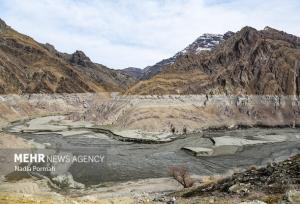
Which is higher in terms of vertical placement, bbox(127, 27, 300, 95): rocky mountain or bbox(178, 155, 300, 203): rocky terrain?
bbox(127, 27, 300, 95): rocky mountain

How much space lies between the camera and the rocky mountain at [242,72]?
125125 millimetres

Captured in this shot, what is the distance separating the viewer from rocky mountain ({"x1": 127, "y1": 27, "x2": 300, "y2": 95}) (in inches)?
4926

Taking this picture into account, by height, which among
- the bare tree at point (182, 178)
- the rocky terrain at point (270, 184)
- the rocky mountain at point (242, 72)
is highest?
the rocky mountain at point (242, 72)

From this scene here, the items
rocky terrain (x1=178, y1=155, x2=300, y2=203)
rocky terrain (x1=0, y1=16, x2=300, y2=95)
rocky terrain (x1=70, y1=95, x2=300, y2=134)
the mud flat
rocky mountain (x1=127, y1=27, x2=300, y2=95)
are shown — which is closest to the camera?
rocky terrain (x1=178, y1=155, x2=300, y2=203)

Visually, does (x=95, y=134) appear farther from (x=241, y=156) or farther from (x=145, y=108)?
(x=241, y=156)

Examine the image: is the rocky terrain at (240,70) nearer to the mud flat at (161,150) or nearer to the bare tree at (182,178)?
the mud flat at (161,150)

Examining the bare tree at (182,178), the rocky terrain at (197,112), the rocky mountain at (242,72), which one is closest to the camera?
the bare tree at (182,178)

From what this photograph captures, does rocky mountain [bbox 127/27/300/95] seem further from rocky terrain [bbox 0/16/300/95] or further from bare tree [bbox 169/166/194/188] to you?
bare tree [bbox 169/166/194/188]

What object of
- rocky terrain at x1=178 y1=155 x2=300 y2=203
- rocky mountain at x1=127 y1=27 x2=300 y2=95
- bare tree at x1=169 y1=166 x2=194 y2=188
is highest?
rocky mountain at x1=127 y1=27 x2=300 y2=95

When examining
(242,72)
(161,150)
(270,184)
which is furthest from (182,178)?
(242,72)

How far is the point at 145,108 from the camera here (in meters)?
109

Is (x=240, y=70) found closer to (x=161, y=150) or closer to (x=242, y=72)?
(x=242, y=72)

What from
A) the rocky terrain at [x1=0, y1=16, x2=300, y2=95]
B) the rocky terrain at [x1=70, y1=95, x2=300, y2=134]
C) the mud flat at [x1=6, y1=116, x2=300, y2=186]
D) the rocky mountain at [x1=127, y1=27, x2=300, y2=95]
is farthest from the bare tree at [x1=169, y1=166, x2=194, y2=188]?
the rocky mountain at [x1=127, y1=27, x2=300, y2=95]

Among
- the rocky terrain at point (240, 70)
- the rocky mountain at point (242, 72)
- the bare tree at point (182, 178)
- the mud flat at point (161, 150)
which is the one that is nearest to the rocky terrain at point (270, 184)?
the bare tree at point (182, 178)
